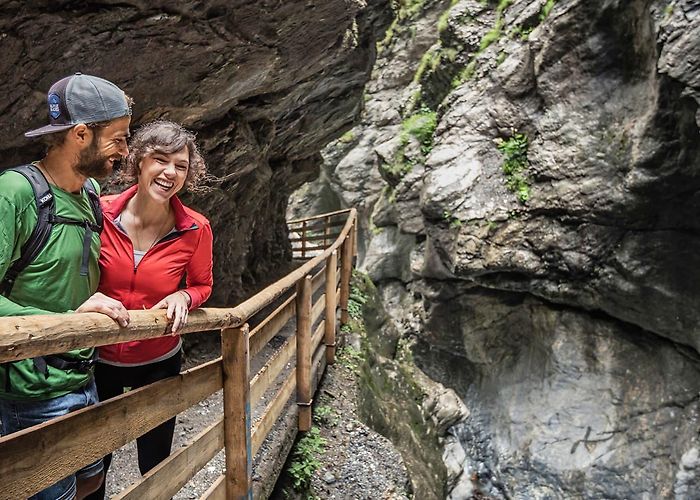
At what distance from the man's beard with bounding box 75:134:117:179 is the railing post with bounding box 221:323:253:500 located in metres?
0.95

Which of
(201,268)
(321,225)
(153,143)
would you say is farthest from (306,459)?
(321,225)

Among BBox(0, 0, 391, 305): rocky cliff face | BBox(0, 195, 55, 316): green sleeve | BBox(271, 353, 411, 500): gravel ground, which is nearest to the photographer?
BBox(0, 195, 55, 316): green sleeve

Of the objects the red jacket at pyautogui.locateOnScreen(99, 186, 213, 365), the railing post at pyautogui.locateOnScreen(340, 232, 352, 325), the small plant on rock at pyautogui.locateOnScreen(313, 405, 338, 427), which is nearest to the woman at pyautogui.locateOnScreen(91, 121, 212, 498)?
the red jacket at pyautogui.locateOnScreen(99, 186, 213, 365)

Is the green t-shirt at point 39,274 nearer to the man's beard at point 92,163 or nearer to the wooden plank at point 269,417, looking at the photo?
the man's beard at point 92,163

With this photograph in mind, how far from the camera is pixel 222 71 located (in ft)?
16.6

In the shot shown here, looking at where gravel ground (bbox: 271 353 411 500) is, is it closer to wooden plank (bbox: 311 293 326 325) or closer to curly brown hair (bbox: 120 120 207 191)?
wooden plank (bbox: 311 293 326 325)

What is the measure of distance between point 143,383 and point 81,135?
3.78 ft

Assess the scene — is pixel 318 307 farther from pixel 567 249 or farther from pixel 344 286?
pixel 567 249

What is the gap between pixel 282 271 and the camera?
1118 centimetres

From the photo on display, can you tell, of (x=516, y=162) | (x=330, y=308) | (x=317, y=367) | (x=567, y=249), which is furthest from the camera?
(x=516, y=162)

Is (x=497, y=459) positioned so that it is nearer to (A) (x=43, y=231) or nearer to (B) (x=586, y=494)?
(B) (x=586, y=494)

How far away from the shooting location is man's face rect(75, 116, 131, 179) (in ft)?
5.79

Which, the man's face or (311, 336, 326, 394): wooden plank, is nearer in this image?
the man's face

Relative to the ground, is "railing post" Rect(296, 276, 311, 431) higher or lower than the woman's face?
lower
